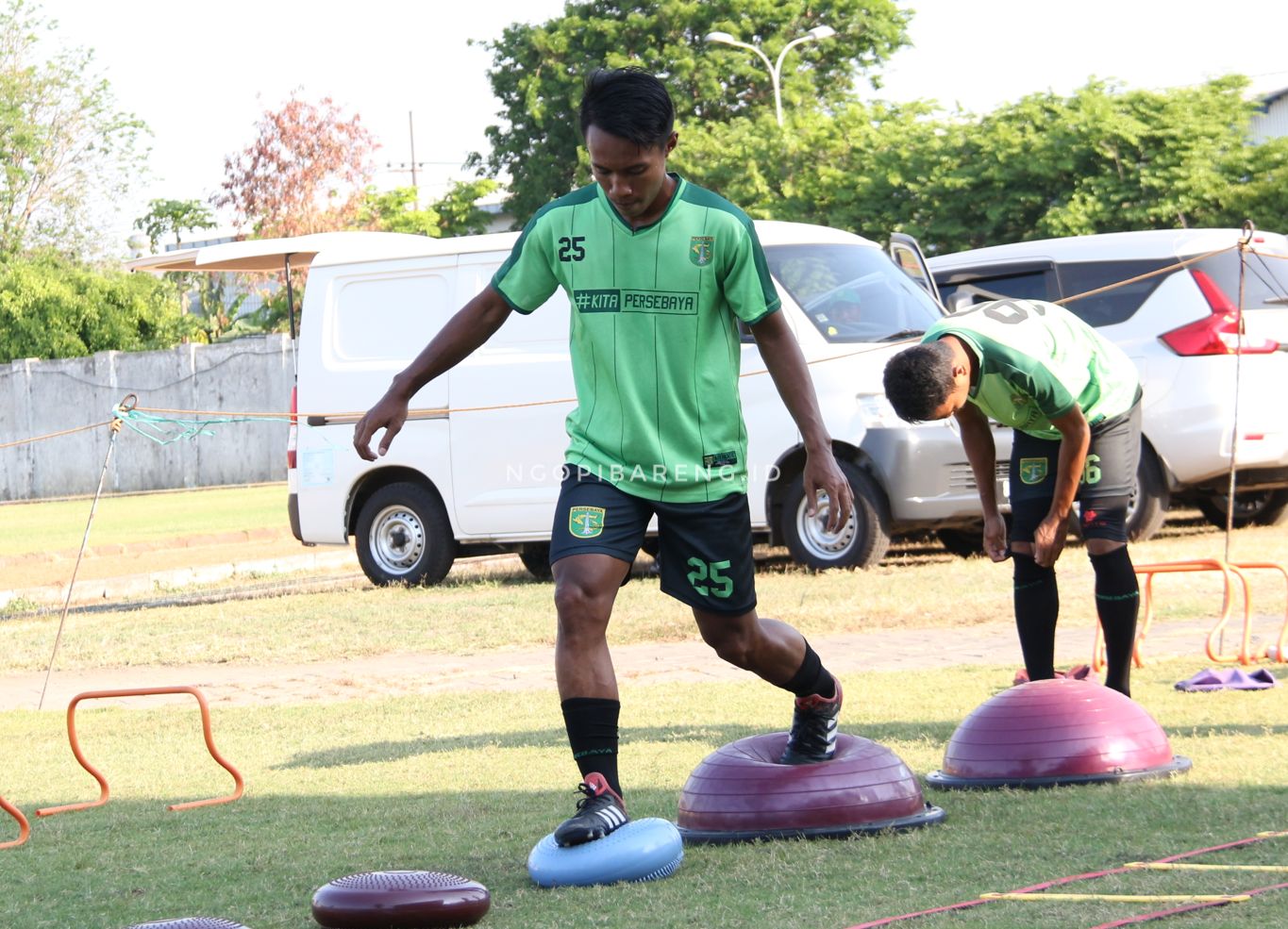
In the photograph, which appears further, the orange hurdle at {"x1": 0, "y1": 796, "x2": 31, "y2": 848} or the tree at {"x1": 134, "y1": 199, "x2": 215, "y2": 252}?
the tree at {"x1": 134, "y1": 199, "x2": 215, "y2": 252}

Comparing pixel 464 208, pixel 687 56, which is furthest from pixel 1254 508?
pixel 464 208

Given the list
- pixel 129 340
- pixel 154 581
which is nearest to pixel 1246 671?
pixel 154 581

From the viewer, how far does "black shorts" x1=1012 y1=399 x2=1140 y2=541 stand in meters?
6.22

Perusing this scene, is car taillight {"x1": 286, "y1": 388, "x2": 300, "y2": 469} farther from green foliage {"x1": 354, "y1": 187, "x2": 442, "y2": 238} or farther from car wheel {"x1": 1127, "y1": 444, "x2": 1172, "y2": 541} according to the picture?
green foliage {"x1": 354, "y1": 187, "x2": 442, "y2": 238}

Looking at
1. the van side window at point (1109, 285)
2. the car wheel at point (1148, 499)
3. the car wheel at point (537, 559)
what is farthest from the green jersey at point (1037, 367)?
the car wheel at point (537, 559)

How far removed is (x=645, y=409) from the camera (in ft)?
14.9

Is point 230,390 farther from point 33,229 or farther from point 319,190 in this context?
point 33,229

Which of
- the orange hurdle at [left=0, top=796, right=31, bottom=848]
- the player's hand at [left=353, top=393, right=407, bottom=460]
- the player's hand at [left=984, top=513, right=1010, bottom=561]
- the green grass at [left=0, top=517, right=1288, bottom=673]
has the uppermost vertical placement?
the player's hand at [left=353, top=393, right=407, bottom=460]

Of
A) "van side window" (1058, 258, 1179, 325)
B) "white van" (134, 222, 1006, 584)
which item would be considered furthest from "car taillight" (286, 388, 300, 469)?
"van side window" (1058, 258, 1179, 325)

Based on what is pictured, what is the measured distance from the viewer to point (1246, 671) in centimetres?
730

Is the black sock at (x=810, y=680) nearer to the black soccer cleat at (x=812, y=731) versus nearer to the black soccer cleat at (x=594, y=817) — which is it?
the black soccer cleat at (x=812, y=731)

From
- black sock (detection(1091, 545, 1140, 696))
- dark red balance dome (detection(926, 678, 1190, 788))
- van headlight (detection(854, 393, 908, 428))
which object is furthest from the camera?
van headlight (detection(854, 393, 908, 428))

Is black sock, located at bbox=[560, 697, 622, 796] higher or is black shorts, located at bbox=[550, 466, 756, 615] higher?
black shorts, located at bbox=[550, 466, 756, 615]

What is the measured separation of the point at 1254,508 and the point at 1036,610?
8.80 metres
